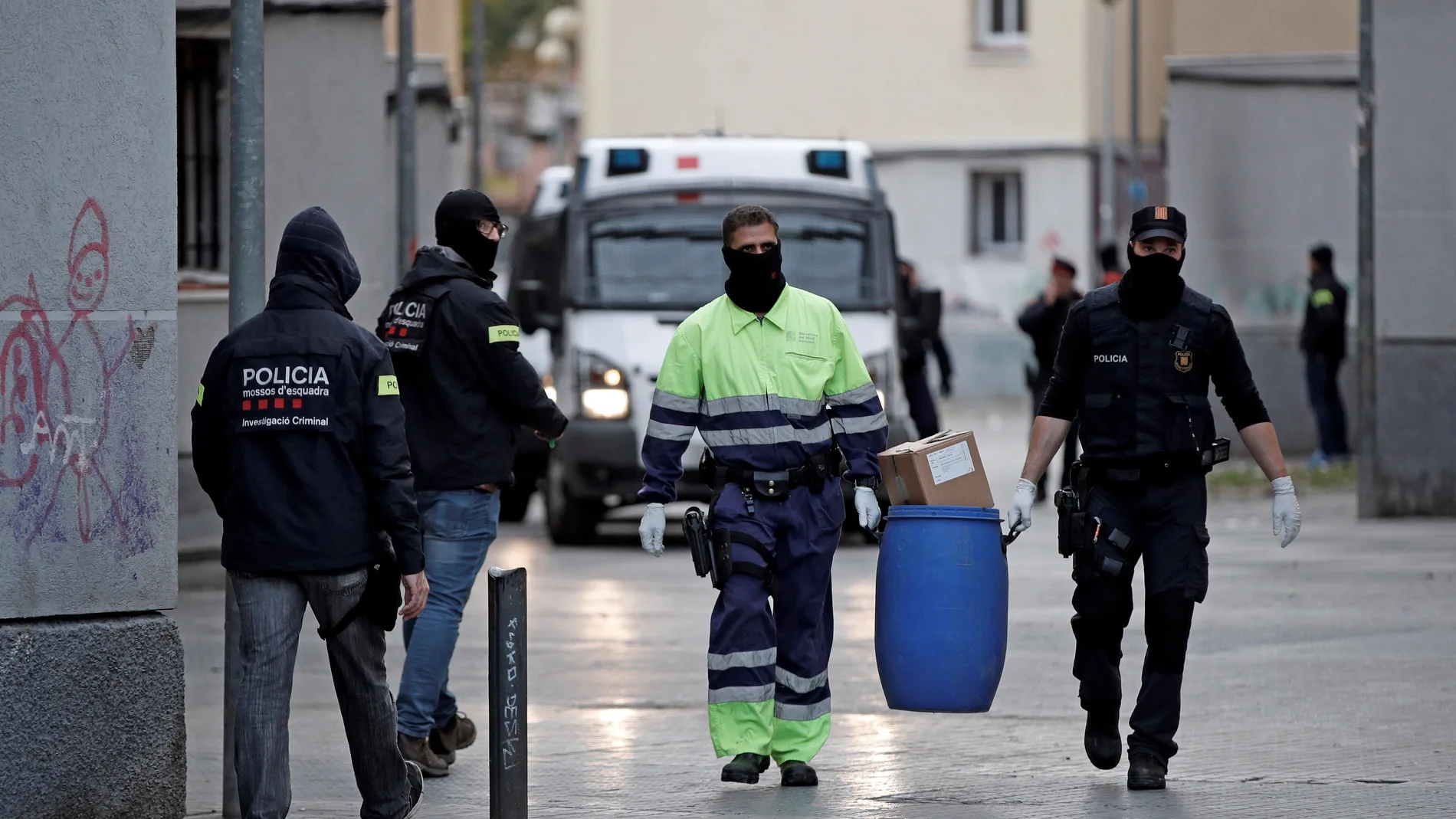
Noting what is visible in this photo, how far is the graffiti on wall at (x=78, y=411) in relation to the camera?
20.8 feet

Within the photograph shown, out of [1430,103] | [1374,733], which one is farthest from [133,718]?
[1430,103]

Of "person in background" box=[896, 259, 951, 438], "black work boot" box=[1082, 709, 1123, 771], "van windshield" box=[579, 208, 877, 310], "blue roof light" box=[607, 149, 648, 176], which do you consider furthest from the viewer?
"blue roof light" box=[607, 149, 648, 176]

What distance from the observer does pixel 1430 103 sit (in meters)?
15.6

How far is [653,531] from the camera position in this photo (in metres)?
7.45

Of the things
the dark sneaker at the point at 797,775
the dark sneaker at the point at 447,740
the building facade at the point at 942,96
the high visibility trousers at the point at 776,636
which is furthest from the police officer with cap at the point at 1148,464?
the building facade at the point at 942,96

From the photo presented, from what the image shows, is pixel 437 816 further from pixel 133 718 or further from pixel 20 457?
pixel 20 457

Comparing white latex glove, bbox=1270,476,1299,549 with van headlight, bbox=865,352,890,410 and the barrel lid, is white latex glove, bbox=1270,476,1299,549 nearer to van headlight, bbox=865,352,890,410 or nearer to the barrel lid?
the barrel lid

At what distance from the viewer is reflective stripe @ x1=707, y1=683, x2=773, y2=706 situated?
24.2 feet

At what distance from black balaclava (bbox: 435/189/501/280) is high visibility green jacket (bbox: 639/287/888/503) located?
2.62 feet

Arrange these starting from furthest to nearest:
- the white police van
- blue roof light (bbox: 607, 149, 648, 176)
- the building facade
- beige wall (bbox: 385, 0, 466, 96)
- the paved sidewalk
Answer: the building facade → beige wall (bbox: 385, 0, 466, 96) → blue roof light (bbox: 607, 149, 648, 176) → the white police van → the paved sidewalk

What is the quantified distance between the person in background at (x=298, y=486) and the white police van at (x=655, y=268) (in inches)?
335

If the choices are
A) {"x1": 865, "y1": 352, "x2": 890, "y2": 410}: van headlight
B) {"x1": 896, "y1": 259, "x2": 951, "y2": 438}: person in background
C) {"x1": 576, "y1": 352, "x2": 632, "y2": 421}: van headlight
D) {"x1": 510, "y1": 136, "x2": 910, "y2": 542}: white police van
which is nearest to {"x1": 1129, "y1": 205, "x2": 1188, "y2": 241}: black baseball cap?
{"x1": 510, "y1": 136, "x2": 910, "y2": 542}: white police van

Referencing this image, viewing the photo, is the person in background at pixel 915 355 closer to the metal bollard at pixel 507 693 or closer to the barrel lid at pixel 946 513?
the barrel lid at pixel 946 513

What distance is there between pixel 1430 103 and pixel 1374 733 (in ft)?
27.5
